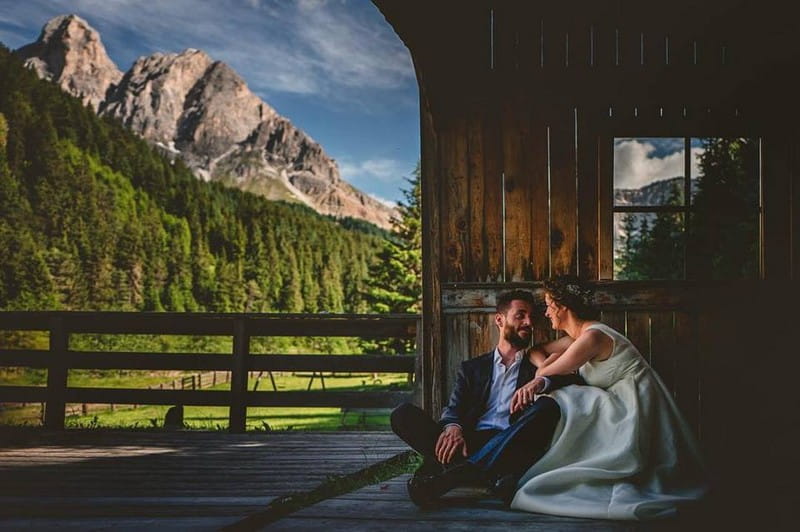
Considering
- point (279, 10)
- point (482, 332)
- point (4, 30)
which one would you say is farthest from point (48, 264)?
point (4, 30)

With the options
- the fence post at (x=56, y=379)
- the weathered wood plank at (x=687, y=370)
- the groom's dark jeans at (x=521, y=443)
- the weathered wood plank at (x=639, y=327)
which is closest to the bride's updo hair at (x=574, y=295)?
the groom's dark jeans at (x=521, y=443)

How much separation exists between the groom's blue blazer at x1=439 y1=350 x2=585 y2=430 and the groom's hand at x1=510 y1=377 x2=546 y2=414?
24 cm

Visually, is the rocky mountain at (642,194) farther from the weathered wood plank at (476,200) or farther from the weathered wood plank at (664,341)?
the weathered wood plank at (476,200)

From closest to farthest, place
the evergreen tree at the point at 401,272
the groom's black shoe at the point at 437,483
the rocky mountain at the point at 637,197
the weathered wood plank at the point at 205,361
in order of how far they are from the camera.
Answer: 1. the groom's black shoe at the point at 437,483
2. the rocky mountain at the point at 637,197
3. the weathered wood plank at the point at 205,361
4. the evergreen tree at the point at 401,272

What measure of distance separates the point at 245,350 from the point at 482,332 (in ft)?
7.74

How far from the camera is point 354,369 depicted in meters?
6.16

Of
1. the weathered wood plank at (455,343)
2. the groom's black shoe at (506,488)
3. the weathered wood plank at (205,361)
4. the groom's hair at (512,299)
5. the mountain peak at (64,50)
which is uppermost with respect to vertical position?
the mountain peak at (64,50)

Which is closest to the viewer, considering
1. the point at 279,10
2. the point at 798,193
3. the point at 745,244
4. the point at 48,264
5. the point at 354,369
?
the point at 798,193

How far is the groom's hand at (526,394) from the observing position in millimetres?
3346

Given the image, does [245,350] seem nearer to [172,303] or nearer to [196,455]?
[196,455]

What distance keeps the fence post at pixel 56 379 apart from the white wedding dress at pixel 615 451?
4.59 metres

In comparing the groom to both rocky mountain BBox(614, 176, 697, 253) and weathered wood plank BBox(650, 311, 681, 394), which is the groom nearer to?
weathered wood plank BBox(650, 311, 681, 394)

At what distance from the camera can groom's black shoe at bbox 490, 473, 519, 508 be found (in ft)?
10.5

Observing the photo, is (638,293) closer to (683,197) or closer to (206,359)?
(683,197)
